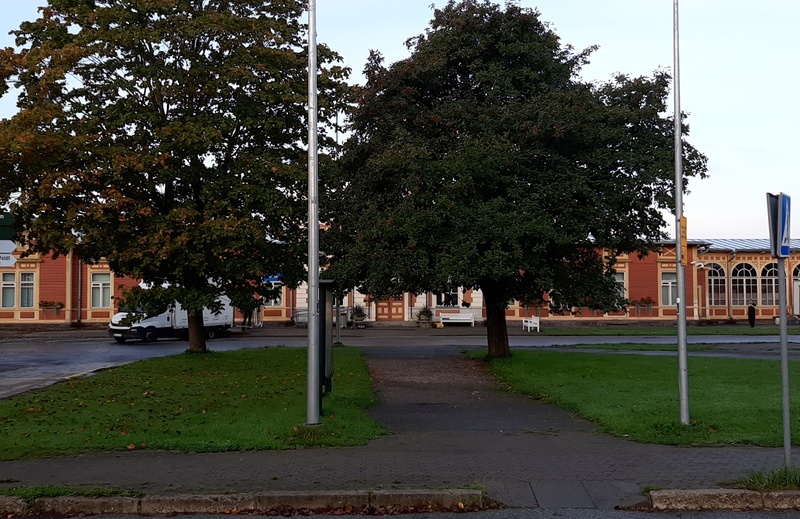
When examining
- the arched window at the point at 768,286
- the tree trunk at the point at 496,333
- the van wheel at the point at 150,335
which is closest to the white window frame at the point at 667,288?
the arched window at the point at 768,286

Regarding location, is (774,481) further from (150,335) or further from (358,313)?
(358,313)

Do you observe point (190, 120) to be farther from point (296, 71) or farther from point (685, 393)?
point (685, 393)

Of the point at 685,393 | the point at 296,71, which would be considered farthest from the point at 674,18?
the point at 296,71

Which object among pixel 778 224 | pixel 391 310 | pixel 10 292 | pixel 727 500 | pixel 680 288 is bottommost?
pixel 727 500

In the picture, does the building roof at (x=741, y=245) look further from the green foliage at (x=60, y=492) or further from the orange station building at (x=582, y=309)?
the green foliage at (x=60, y=492)

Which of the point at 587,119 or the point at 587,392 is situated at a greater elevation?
the point at 587,119

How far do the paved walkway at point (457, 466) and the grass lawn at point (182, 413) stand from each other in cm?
48

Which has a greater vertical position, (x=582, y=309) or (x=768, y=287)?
(x=768, y=287)

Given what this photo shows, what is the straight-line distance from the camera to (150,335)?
121 feet

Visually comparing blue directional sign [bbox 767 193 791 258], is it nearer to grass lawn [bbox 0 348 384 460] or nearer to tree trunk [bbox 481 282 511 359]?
grass lawn [bbox 0 348 384 460]

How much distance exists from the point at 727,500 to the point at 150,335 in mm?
33041

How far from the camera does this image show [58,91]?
20.4m

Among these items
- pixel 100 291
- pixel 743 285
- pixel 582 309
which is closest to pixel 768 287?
pixel 743 285

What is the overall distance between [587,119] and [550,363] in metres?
6.85
